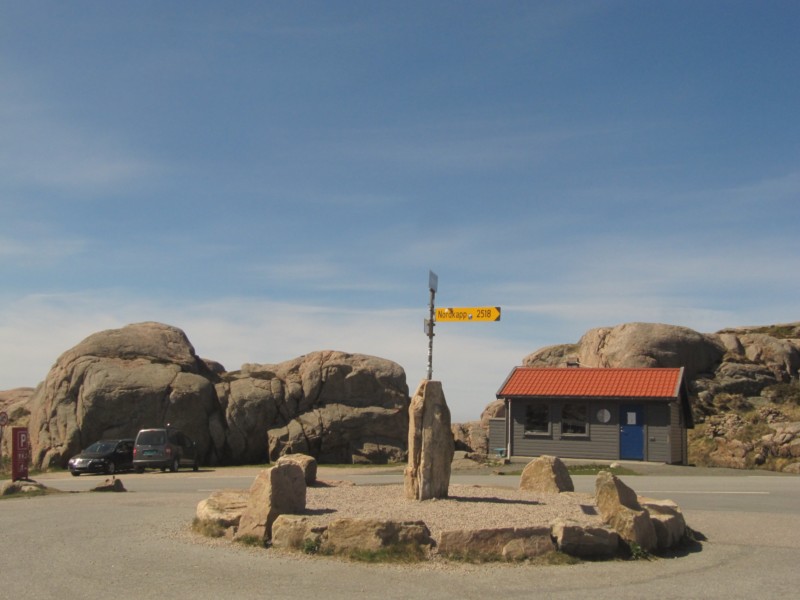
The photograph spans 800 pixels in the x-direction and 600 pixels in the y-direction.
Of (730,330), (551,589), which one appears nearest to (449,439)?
(551,589)

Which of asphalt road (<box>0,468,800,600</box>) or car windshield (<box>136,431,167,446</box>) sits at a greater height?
car windshield (<box>136,431,167,446</box>)

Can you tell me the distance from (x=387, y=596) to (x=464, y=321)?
6978mm

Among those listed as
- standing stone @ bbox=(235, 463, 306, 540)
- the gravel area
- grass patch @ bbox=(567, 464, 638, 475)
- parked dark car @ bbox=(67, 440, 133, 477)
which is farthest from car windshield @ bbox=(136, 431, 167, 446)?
standing stone @ bbox=(235, 463, 306, 540)

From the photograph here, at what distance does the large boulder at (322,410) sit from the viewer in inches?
1423

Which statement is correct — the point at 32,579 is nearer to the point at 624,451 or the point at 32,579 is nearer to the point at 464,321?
the point at 464,321

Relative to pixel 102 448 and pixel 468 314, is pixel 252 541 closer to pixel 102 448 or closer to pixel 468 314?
pixel 468 314

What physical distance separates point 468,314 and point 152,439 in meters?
18.7

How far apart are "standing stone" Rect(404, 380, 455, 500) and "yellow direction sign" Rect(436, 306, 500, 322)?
1.58 m

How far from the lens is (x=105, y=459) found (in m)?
29.2

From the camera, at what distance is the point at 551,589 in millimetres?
8664

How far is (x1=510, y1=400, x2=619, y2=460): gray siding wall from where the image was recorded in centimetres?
3362

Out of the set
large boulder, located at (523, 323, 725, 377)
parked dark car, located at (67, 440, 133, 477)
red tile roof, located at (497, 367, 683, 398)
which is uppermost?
large boulder, located at (523, 323, 725, 377)

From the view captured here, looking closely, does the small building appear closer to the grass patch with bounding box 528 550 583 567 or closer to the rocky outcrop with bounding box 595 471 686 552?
the rocky outcrop with bounding box 595 471 686 552

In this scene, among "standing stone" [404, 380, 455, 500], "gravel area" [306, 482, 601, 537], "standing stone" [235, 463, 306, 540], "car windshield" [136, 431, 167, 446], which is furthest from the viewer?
"car windshield" [136, 431, 167, 446]
